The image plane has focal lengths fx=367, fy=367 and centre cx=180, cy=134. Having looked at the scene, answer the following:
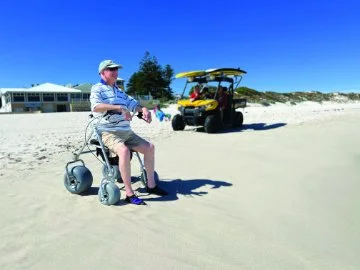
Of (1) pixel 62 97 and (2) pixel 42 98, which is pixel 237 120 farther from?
(2) pixel 42 98

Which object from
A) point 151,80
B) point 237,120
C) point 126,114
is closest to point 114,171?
point 126,114

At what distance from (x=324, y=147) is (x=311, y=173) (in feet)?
9.40

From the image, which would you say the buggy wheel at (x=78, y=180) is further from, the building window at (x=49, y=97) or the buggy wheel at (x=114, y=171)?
the building window at (x=49, y=97)

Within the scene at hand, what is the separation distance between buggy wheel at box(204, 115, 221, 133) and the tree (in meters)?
54.2

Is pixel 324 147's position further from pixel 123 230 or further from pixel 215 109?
pixel 123 230

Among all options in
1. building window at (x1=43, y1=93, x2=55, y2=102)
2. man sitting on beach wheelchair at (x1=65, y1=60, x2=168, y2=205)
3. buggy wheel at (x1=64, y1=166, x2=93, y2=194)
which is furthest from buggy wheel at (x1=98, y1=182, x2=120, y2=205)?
building window at (x1=43, y1=93, x2=55, y2=102)

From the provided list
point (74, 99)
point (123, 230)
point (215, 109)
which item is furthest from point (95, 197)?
point (74, 99)

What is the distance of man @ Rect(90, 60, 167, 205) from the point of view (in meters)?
3.89

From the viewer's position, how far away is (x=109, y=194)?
3.81 metres

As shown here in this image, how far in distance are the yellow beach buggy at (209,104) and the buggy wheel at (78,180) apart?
7.14m

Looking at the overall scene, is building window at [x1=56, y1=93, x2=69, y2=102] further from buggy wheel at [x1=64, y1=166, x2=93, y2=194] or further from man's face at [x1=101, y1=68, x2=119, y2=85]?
man's face at [x1=101, y1=68, x2=119, y2=85]

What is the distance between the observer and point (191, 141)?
370 inches

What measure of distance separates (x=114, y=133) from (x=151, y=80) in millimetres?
64109

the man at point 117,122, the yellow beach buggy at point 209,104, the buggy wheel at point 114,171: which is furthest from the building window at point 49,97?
the man at point 117,122
